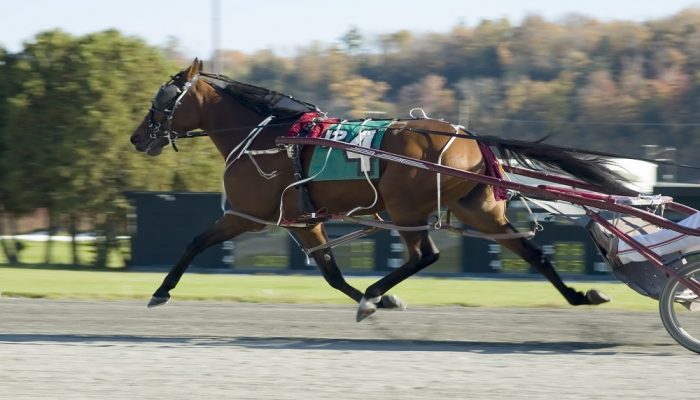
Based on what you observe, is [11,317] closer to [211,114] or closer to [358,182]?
[211,114]

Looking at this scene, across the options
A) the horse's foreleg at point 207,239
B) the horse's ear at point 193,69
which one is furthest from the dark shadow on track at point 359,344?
the horse's ear at point 193,69

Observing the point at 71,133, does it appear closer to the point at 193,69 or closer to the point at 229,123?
the point at 193,69

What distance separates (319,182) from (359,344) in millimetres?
1375

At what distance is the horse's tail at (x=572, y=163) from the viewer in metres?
8.41

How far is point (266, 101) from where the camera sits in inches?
361

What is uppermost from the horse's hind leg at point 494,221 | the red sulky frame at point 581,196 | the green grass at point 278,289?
the red sulky frame at point 581,196

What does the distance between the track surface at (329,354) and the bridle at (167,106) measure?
A: 57.2 inches

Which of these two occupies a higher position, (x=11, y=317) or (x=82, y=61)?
(x=82, y=61)

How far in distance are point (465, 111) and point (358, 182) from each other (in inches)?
1599

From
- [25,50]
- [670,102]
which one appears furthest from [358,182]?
[670,102]

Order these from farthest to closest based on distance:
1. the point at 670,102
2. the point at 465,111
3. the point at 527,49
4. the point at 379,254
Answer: the point at 527,49
the point at 670,102
the point at 465,111
the point at 379,254

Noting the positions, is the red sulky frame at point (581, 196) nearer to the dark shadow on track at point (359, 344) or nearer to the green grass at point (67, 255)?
the dark shadow on track at point (359, 344)

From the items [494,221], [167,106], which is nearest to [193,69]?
[167,106]

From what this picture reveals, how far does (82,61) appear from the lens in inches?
647
